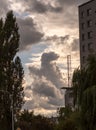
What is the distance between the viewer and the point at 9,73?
6812 centimetres

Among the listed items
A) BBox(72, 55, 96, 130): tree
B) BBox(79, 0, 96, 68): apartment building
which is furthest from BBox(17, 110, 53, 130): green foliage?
BBox(72, 55, 96, 130): tree

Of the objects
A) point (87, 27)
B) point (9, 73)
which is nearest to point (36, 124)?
point (9, 73)

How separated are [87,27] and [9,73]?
231 feet

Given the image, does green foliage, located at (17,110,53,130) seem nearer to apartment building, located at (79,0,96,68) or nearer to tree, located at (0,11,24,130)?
tree, located at (0,11,24,130)

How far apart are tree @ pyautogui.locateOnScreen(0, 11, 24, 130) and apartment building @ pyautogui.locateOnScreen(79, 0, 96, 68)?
61.9 meters

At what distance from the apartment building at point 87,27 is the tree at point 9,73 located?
61.9 metres

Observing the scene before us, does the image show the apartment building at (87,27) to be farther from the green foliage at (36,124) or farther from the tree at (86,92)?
the tree at (86,92)

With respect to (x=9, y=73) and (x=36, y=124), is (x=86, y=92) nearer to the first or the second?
(x=9, y=73)

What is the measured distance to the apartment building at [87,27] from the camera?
133m

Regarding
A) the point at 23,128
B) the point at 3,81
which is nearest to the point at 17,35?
the point at 3,81

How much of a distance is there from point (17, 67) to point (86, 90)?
96.3ft

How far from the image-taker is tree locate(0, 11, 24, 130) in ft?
217

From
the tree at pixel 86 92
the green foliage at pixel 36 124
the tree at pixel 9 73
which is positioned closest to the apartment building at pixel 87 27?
the green foliage at pixel 36 124

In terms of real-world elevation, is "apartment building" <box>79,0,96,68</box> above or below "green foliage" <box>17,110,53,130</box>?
above
